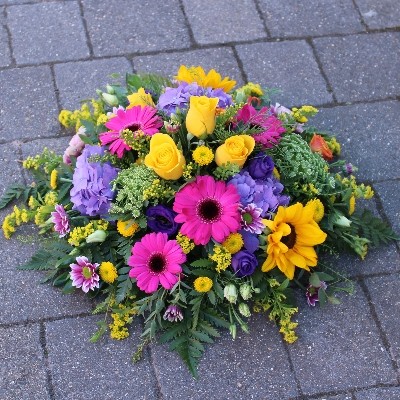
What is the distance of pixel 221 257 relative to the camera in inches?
102

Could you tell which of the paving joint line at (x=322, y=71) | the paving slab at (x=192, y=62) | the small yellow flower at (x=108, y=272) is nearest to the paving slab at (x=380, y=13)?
the paving joint line at (x=322, y=71)

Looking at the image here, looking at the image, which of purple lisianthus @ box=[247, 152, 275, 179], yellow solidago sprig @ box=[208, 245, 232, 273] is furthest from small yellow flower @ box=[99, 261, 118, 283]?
purple lisianthus @ box=[247, 152, 275, 179]

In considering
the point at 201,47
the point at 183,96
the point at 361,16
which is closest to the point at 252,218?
the point at 183,96

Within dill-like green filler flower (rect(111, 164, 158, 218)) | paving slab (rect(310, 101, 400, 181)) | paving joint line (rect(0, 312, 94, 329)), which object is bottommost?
paving slab (rect(310, 101, 400, 181))

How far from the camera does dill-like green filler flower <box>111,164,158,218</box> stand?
2.59 m

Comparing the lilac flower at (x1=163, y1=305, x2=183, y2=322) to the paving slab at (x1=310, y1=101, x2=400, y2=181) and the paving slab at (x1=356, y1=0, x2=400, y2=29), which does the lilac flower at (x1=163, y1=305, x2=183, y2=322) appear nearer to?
the paving slab at (x1=310, y1=101, x2=400, y2=181)

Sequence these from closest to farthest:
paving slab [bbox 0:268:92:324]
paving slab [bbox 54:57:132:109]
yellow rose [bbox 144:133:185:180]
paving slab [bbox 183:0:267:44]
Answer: yellow rose [bbox 144:133:185:180] < paving slab [bbox 0:268:92:324] < paving slab [bbox 54:57:132:109] < paving slab [bbox 183:0:267:44]

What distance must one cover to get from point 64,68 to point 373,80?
150 cm

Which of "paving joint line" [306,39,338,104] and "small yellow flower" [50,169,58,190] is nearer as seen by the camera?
"small yellow flower" [50,169,58,190]

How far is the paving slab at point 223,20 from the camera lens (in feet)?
12.4

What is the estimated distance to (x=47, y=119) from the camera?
333 centimetres

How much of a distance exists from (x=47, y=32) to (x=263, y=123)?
149 centimetres

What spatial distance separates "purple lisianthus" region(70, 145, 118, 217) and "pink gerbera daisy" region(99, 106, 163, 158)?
0.08 metres

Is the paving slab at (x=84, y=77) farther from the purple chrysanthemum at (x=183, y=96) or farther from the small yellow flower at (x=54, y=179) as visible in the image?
the purple chrysanthemum at (x=183, y=96)
